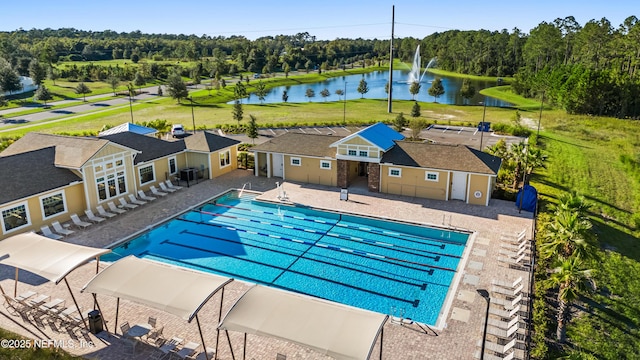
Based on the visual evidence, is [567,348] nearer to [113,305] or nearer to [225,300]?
[225,300]

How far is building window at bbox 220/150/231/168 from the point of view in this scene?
31.1m

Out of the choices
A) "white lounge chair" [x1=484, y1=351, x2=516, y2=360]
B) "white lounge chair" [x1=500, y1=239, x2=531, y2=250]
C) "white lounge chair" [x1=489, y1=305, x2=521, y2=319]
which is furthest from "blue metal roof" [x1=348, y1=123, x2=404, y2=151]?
"white lounge chair" [x1=484, y1=351, x2=516, y2=360]

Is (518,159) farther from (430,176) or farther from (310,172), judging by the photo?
(310,172)

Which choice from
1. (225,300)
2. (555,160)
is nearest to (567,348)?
(225,300)

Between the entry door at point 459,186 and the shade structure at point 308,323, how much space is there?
15885 mm

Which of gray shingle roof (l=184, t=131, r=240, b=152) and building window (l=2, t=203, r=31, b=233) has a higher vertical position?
gray shingle roof (l=184, t=131, r=240, b=152)

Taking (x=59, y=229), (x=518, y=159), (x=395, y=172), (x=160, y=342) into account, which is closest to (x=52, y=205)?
(x=59, y=229)

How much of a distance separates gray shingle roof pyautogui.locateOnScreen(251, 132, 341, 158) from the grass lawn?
13378 mm

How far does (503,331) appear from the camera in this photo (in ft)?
43.8

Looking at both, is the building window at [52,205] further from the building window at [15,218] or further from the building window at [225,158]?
the building window at [225,158]

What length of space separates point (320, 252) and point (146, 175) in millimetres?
13137

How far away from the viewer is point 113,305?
48.6 feet

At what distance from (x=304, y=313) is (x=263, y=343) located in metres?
2.52

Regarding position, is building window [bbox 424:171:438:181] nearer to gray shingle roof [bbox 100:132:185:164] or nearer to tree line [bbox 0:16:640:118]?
gray shingle roof [bbox 100:132:185:164]
